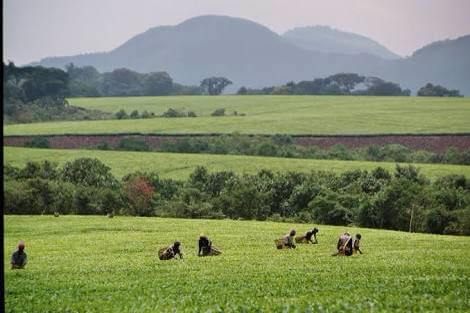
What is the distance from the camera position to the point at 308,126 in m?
160

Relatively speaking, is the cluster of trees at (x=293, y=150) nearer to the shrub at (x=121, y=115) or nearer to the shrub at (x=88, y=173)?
the shrub at (x=88, y=173)

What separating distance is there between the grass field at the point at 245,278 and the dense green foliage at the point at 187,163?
5771cm

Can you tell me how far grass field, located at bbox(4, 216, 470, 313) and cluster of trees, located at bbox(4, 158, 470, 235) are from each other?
28.2 m

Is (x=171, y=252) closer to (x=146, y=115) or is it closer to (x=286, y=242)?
(x=286, y=242)

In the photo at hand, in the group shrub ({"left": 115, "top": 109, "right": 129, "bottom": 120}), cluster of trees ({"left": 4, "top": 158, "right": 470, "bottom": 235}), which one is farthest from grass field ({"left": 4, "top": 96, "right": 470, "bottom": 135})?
cluster of trees ({"left": 4, "top": 158, "right": 470, "bottom": 235})

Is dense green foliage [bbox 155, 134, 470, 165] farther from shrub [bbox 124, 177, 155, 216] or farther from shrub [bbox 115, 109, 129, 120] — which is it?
shrub [bbox 115, 109, 129, 120]

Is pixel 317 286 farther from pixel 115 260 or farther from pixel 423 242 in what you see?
pixel 423 242

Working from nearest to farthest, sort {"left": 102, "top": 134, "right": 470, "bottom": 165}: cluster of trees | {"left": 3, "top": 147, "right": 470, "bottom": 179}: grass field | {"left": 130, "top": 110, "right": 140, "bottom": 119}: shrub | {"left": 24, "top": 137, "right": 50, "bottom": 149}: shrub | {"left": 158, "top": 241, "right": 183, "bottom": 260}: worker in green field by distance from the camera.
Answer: {"left": 158, "top": 241, "right": 183, "bottom": 260}: worker in green field → {"left": 3, "top": 147, "right": 470, "bottom": 179}: grass field → {"left": 102, "top": 134, "right": 470, "bottom": 165}: cluster of trees → {"left": 24, "top": 137, "right": 50, "bottom": 149}: shrub → {"left": 130, "top": 110, "right": 140, "bottom": 119}: shrub

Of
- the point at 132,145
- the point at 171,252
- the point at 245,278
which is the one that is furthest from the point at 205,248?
the point at 132,145

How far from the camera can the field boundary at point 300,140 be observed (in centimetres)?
13775

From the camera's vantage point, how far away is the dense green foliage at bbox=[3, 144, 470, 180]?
109688 millimetres

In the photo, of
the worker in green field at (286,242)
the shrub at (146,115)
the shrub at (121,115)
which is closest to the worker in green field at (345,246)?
the worker in green field at (286,242)

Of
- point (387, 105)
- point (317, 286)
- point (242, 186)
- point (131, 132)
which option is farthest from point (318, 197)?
point (387, 105)

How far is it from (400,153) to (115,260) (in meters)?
95.4
